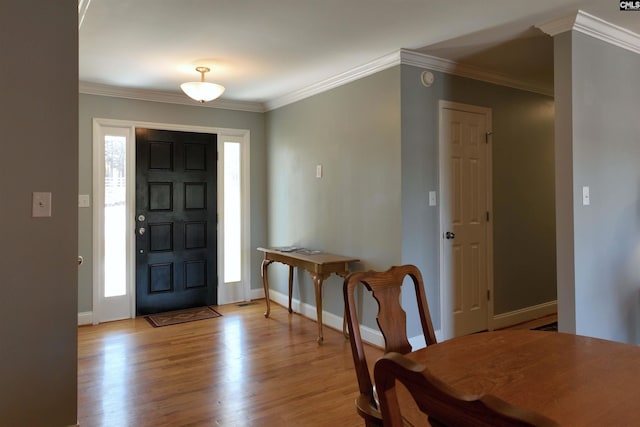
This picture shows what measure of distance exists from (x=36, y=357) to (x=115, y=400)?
811 millimetres

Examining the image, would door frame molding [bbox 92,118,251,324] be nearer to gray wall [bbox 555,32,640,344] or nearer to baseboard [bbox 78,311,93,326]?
baseboard [bbox 78,311,93,326]

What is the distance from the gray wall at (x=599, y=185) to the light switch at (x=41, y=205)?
284cm

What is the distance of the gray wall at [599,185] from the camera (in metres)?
2.65

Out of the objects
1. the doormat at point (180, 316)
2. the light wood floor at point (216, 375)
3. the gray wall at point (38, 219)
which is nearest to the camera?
the gray wall at point (38, 219)

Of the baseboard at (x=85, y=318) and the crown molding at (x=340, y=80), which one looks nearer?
the crown molding at (x=340, y=80)

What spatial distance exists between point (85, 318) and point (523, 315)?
4.24 metres

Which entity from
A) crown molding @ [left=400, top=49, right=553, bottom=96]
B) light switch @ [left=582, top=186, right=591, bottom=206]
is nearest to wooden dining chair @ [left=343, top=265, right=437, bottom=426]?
light switch @ [left=582, top=186, right=591, bottom=206]

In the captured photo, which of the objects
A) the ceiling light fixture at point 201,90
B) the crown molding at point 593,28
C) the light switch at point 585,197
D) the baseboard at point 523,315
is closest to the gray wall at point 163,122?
the ceiling light fixture at point 201,90

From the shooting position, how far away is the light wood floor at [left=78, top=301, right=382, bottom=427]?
2.43 meters

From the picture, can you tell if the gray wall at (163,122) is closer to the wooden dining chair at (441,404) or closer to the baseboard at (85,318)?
the baseboard at (85,318)

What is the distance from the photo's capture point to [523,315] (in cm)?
417

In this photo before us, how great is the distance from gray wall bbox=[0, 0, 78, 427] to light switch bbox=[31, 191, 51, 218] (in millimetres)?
20

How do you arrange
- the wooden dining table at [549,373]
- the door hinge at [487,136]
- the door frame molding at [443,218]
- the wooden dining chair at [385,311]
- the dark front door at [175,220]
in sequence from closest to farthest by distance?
the wooden dining table at [549,373] → the wooden dining chair at [385,311] → the door frame molding at [443,218] → the door hinge at [487,136] → the dark front door at [175,220]

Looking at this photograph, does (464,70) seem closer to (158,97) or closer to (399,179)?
(399,179)
